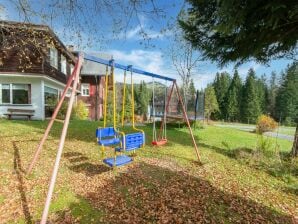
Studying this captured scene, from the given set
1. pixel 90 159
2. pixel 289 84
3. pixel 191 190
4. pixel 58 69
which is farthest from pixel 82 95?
pixel 289 84

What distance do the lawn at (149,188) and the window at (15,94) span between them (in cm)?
935

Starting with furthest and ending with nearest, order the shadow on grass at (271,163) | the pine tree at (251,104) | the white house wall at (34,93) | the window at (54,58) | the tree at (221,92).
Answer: the tree at (221,92), the pine tree at (251,104), the window at (54,58), the white house wall at (34,93), the shadow on grass at (271,163)

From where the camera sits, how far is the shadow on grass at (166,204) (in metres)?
4.66

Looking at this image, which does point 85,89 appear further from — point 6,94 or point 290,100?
point 290,100

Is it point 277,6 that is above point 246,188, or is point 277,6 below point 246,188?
above

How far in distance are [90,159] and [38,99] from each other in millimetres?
12080

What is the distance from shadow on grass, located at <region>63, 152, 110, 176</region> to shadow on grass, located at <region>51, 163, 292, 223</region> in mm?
727

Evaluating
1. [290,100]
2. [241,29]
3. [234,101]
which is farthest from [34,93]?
[290,100]

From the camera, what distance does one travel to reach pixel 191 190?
6.04 meters

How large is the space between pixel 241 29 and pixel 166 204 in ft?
17.4

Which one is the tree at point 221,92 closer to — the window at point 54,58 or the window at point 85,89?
the window at point 85,89

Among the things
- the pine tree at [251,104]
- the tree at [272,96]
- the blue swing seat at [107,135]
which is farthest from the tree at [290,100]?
the blue swing seat at [107,135]

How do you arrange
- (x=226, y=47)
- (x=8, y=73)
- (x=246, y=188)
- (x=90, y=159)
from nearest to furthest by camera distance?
(x=246, y=188) < (x=90, y=159) < (x=226, y=47) < (x=8, y=73)

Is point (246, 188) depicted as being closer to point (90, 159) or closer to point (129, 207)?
point (129, 207)
